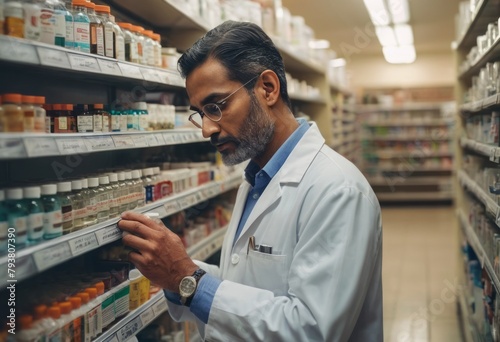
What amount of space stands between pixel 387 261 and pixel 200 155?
4.53 metres

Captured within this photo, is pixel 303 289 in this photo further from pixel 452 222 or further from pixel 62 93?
pixel 452 222

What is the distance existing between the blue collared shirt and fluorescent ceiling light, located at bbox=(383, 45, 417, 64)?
12041 millimetres

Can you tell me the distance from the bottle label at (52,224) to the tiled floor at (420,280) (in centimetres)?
361

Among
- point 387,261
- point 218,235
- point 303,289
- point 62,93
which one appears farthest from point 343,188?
point 387,261

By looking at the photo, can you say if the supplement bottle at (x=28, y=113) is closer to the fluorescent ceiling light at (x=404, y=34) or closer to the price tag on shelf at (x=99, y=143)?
the price tag on shelf at (x=99, y=143)

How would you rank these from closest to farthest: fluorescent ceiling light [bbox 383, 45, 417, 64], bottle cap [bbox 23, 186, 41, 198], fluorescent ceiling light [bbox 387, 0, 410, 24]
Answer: bottle cap [bbox 23, 186, 41, 198], fluorescent ceiling light [bbox 387, 0, 410, 24], fluorescent ceiling light [bbox 383, 45, 417, 64]

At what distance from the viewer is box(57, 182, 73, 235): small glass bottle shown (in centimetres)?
177

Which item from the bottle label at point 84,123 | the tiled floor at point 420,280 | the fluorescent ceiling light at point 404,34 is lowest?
the tiled floor at point 420,280

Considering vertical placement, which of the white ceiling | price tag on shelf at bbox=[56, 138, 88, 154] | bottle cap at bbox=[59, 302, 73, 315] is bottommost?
bottle cap at bbox=[59, 302, 73, 315]

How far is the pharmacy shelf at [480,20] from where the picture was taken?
3.30 metres

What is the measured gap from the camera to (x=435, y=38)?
12953mm

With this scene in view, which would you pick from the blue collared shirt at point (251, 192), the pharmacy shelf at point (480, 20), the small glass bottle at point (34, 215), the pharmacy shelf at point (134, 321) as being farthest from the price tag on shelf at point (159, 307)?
the pharmacy shelf at point (480, 20)

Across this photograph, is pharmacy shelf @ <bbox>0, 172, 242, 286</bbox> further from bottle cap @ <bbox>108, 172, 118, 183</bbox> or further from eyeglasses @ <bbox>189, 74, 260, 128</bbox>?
eyeglasses @ <bbox>189, 74, 260, 128</bbox>

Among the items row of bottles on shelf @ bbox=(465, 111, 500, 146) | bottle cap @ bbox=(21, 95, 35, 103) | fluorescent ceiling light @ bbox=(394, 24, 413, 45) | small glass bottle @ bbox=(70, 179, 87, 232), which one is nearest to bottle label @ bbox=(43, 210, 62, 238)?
small glass bottle @ bbox=(70, 179, 87, 232)
